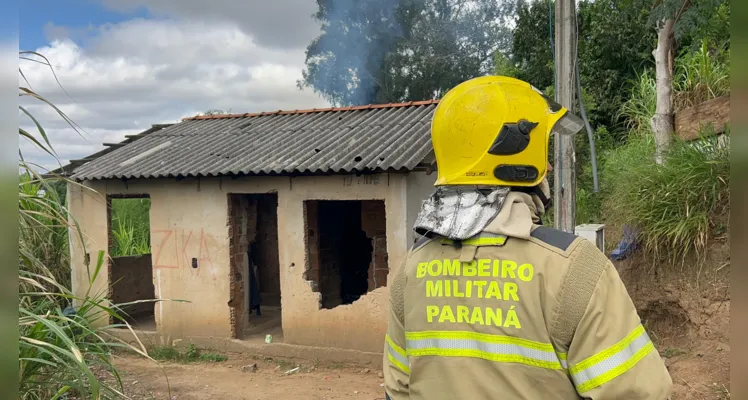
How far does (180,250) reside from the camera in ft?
30.8

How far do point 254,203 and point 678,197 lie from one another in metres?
6.76

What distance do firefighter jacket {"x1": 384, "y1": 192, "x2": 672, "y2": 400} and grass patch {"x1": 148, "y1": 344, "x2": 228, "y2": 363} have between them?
789cm

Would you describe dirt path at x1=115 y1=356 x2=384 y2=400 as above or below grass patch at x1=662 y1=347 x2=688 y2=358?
below

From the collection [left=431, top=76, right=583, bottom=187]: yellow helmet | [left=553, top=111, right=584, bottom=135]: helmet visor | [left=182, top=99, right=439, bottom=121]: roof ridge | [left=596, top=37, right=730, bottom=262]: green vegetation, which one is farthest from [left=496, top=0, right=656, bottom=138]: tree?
[left=431, top=76, right=583, bottom=187]: yellow helmet

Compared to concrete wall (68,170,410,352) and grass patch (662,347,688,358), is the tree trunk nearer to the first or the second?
grass patch (662,347,688,358)

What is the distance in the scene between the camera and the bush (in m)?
6.12

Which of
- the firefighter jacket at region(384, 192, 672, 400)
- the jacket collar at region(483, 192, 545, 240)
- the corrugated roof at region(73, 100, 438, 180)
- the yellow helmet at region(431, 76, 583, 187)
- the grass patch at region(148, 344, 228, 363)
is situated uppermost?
the corrugated roof at region(73, 100, 438, 180)

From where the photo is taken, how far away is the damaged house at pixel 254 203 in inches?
317

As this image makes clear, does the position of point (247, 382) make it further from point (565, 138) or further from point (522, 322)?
point (522, 322)

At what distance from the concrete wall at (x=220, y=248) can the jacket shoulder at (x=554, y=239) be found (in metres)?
6.15

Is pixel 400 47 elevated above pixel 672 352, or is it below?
above

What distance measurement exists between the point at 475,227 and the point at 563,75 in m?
4.69

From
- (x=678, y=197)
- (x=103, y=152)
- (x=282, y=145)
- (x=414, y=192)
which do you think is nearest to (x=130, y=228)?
(x=103, y=152)

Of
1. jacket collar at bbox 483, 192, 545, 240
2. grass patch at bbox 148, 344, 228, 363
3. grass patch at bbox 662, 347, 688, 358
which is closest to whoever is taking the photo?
jacket collar at bbox 483, 192, 545, 240
